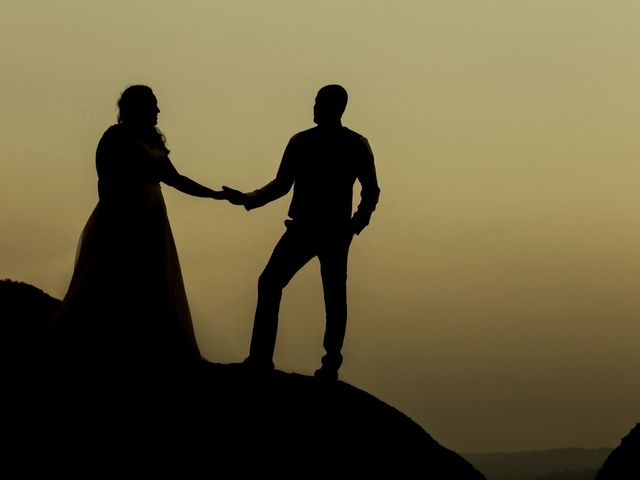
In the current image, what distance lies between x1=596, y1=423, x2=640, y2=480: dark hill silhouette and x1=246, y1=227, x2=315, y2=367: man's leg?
8473 mm

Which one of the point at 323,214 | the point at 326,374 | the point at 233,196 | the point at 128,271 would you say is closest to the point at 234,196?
the point at 233,196

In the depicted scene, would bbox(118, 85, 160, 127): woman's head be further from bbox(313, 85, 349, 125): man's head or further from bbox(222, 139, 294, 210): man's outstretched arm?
bbox(313, 85, 349, 125): man's head

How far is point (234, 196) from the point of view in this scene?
16125 mm

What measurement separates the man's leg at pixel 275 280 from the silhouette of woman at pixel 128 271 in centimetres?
97

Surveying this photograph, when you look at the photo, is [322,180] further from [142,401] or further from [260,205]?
[142,401]

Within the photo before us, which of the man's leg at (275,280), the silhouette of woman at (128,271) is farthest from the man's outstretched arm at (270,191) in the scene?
the silhouette of woman at (128,271)

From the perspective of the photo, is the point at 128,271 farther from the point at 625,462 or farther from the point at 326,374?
the point at 625,462

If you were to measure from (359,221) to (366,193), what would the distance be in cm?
38

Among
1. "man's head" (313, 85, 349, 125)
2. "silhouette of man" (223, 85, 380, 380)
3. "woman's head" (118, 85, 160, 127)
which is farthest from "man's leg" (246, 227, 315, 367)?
"woman's head" (118, 85, 160, 127)

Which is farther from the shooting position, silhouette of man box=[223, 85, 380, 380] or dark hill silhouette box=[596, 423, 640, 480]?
dark hill silhouette box=[596, 423, 640, 480]

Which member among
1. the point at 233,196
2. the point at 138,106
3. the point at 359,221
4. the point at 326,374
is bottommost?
the point at 326,374

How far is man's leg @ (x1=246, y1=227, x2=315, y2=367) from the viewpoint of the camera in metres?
15.0

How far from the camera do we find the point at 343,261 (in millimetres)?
15383

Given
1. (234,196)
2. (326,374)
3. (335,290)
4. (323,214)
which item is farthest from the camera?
(234,196)
